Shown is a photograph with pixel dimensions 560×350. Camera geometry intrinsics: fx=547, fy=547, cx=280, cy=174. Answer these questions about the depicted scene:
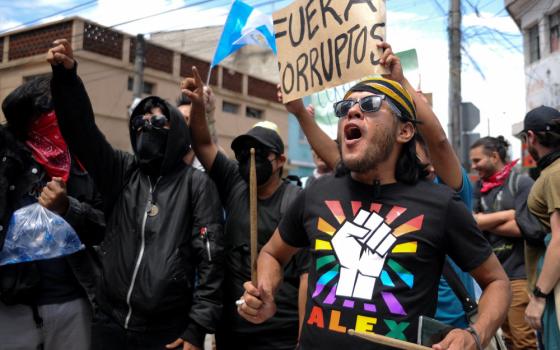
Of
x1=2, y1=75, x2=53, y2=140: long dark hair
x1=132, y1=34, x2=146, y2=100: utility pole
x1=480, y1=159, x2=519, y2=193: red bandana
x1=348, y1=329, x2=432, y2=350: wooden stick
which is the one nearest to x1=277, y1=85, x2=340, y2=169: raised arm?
x1=2, y1=75, x2=53, y2=140: long dark hair

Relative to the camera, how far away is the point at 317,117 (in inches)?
202

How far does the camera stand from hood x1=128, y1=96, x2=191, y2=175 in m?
2.96

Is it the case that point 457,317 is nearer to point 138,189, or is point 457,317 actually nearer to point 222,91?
point 138,189

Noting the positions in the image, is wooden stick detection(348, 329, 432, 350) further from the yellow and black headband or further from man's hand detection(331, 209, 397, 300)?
the yellow and black headband

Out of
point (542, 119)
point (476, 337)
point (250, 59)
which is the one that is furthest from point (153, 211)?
point (250, 59)

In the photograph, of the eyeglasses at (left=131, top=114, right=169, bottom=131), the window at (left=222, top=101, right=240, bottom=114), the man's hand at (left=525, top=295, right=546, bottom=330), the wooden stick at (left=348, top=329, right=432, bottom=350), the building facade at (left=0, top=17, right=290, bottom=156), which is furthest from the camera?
the window at (left=222, top=101, right=240, bottom=114)

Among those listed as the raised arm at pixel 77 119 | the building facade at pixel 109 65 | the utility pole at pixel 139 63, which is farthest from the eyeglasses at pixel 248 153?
the utility pole at pixel 139 63

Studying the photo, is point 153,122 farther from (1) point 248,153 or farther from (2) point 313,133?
(2) point 313,133

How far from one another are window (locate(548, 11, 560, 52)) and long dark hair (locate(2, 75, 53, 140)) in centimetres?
1764

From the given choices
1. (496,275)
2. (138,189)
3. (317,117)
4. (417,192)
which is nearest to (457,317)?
(496,275)

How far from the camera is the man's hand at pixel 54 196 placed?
287 cm

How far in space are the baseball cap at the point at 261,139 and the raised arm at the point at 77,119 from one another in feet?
2.38

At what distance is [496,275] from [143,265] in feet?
5.36

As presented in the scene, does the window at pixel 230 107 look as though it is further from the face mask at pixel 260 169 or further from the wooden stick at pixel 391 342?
the wooden stick at pixel 391 342
